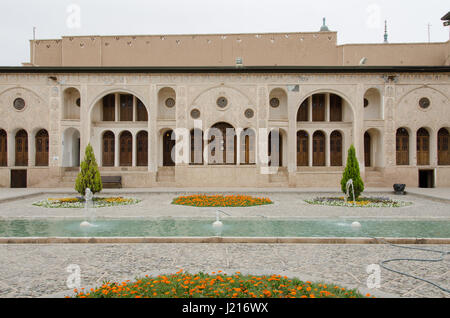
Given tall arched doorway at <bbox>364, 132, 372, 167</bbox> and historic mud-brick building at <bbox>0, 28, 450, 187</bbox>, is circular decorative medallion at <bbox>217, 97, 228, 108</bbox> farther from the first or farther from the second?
tall arched doorway at <bbox>364, 132, 372, 167</bbox>

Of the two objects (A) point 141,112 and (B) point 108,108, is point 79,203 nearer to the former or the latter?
(A) point 141,112

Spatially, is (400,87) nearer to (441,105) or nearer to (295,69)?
(441,105)

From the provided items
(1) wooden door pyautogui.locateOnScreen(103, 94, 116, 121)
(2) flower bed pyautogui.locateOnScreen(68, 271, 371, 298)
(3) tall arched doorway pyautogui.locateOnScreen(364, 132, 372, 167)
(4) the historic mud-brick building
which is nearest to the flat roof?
(4) the historic mud-brick building

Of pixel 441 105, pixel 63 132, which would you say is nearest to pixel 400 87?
pixel 441 105

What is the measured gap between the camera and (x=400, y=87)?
2238cm

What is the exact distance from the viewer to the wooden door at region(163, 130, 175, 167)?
985 inches

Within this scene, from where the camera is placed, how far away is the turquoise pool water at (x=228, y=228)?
27.5ft

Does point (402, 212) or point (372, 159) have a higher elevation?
point (372, 159)

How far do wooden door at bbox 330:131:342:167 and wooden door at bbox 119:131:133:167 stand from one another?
14.9 meters

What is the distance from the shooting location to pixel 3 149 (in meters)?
23.1

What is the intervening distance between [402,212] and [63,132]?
20828mm

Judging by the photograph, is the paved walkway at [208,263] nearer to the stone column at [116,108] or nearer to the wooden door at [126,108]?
the stone column at [116,108]

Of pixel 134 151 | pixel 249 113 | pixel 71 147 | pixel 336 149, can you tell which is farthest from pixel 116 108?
pixel 336 149

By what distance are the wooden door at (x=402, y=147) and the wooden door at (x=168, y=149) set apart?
1624cm
